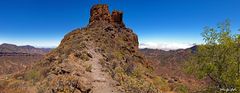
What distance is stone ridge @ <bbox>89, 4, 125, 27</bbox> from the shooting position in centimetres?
7506

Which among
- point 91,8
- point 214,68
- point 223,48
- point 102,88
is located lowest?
point 102,88

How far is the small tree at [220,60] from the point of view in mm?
16609

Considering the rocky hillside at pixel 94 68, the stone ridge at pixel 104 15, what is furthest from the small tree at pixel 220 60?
the stone ridge at pixel 104 15

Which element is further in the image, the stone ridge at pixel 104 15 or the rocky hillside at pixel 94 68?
the stone ridge at pixel 104 15

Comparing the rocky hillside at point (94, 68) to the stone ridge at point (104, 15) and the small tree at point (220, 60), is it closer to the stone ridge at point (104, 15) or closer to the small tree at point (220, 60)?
the stone ridge at point (104, 15)

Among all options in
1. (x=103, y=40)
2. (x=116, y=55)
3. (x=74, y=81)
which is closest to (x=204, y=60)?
(x=74, y=81)

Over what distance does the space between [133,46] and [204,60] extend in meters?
51.9

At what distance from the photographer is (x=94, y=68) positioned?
40406 millimetres

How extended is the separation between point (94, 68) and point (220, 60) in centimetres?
2528

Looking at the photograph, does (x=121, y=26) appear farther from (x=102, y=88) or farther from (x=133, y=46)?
(x=102, y=88)

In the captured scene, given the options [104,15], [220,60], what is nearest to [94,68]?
[220,60]

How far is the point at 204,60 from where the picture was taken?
60.9 ft

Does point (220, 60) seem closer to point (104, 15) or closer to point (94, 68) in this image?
point (94, 68)

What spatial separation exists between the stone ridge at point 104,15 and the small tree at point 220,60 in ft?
186
